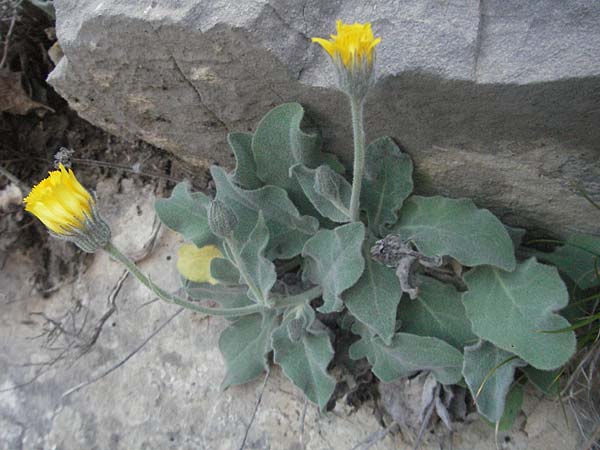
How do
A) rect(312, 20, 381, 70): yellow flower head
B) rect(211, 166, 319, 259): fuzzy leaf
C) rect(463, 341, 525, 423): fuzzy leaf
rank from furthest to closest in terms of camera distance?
rect(211, 166, 319, 259): fuzzy leaf
rect(463, 341, 525, 423): fuzzy leaf
rect(312, 20, 381, 70): yellow flower head

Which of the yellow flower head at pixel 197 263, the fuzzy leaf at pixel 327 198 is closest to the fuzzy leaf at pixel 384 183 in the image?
the fuzzy leaf at pixel 327 198

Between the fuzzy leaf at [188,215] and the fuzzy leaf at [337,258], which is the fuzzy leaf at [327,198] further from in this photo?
the fuzzy leaf at [188,215]

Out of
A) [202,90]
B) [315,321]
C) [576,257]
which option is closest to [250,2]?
[202,90]

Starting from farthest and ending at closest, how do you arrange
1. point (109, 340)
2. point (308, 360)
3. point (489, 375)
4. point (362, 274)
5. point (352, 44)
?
point (109, 340) < point (308, 360) < point (362, 274) < point (489, 375) < point (352, 44)

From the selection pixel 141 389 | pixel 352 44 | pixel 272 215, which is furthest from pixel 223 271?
pixel 352 44

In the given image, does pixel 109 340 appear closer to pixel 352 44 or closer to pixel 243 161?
pixel 243 161

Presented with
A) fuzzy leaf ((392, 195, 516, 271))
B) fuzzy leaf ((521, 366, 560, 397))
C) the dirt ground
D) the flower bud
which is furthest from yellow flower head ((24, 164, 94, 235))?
fuzzy leaf ((521, 366, 560, 397))

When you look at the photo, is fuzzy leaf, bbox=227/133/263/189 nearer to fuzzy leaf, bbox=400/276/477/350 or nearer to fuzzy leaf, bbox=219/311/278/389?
fuzzy leaf, bbox=219/311/278/389
